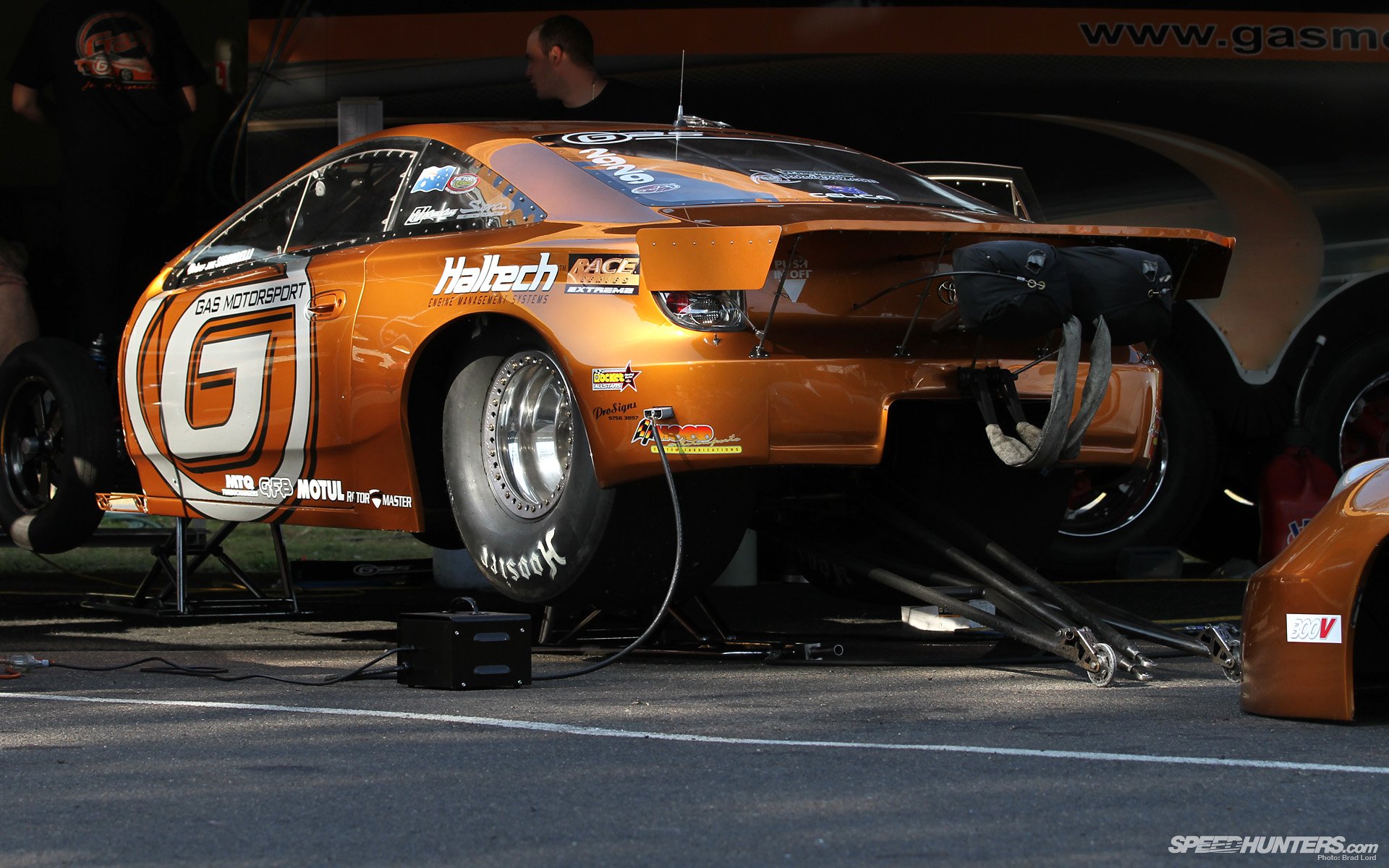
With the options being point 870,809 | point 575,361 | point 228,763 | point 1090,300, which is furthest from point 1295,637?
point 228,763

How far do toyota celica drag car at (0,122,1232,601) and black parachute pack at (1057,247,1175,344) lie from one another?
8 centimetres

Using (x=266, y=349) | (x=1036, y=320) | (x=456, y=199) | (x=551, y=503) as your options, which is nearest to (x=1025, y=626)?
(x=1036, y=320)

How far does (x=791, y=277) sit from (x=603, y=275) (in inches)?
19.2

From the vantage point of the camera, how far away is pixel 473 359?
5.20 m

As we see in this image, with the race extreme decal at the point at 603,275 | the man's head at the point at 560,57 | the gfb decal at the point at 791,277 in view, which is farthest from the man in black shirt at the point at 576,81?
the gfb decal at the point at 791,277

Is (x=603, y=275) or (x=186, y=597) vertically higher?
(x=603, y=275)

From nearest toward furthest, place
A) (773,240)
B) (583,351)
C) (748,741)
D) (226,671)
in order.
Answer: (748,741), (773,240), (583,351), (226,671)

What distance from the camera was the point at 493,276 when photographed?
4.95 m

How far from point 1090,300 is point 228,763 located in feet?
7.64

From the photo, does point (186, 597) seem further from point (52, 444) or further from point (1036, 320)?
point (1036, 320)

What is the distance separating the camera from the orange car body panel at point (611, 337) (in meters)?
4.50

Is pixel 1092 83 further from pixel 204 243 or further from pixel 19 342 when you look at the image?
pixel 19 342

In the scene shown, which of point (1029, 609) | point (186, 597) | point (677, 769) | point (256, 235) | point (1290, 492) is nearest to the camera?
point (677, 769)

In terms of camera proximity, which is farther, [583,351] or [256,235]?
→ [256,235]
